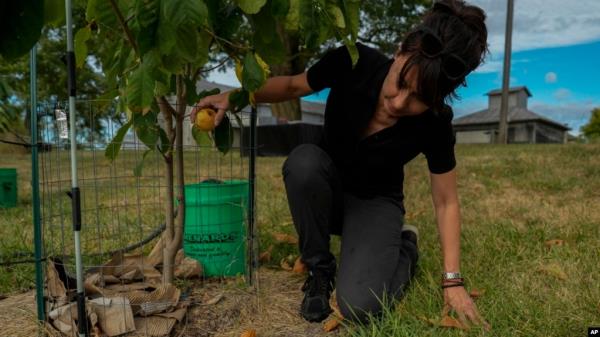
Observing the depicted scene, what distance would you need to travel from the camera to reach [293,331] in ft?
5.07

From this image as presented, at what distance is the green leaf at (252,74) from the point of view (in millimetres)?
1241

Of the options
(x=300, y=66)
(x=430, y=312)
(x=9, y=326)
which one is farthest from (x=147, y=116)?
(x=300, y=66)

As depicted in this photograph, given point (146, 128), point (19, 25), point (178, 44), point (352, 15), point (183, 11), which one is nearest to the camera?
point (19, 25)

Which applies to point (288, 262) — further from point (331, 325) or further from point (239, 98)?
point (239, 98)

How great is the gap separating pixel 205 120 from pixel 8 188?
3.04 m

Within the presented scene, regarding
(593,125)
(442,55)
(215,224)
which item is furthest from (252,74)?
(593,125)

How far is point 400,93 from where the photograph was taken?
155cm

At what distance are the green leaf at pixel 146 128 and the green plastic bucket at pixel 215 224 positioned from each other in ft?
1.52

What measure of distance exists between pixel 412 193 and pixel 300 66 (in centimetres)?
693

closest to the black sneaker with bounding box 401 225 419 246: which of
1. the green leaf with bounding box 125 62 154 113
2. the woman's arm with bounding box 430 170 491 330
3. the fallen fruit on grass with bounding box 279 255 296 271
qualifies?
the woman's arm with bounding box 430 170 491 330

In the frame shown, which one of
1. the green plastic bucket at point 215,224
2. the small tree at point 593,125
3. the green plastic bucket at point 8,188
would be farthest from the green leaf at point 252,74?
the small tree at point 593,125

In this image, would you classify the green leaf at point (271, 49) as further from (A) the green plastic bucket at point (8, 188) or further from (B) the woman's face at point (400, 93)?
(A) the green plastic bucket at point (8, 188)

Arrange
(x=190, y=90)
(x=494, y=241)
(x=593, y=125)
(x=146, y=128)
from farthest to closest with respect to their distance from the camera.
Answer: (x=593, y=125), (x=494, y=241), (x=190, y=90), (x=146, y=128)

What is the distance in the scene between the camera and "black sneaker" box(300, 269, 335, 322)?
63.7 inches
